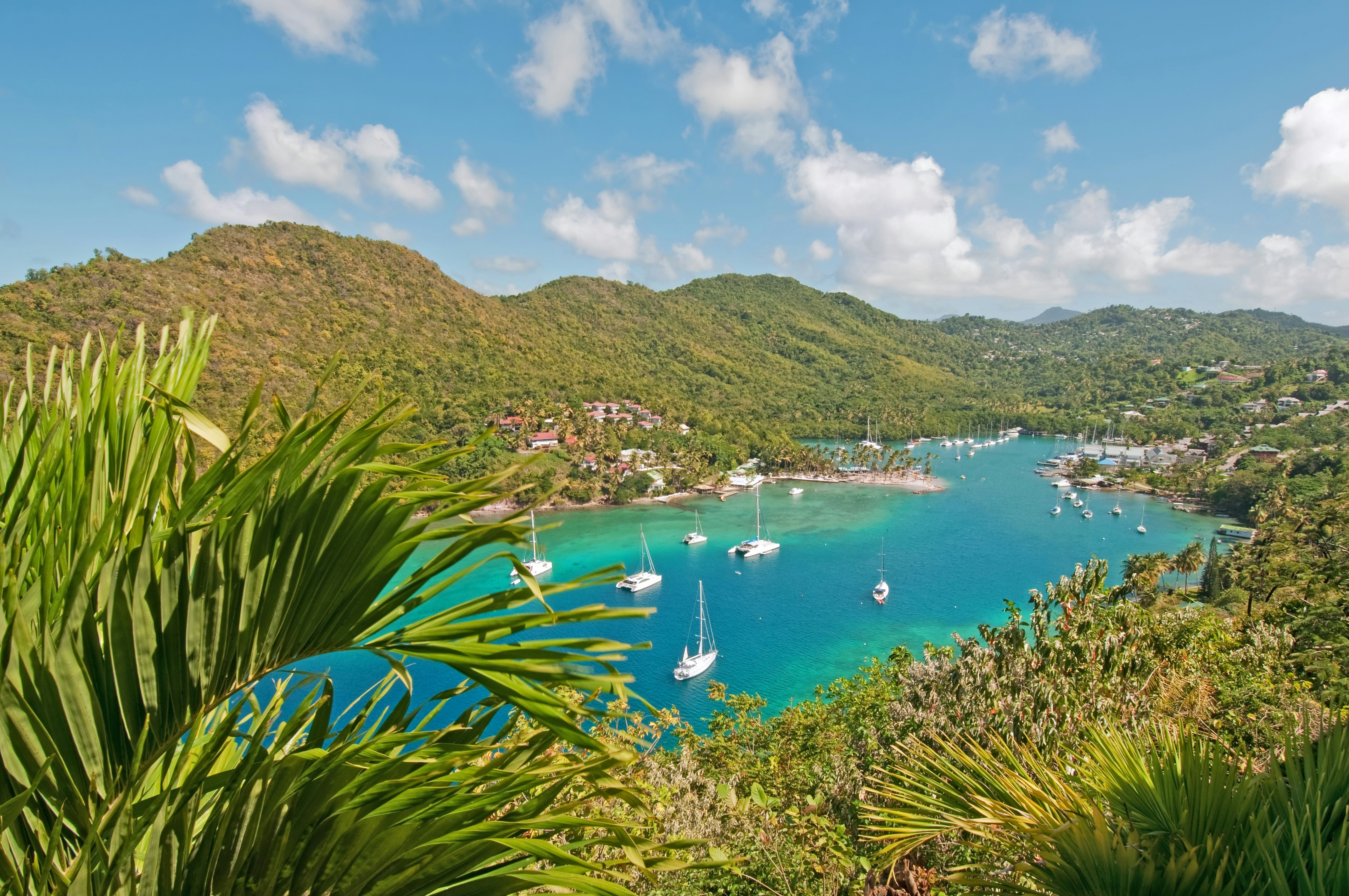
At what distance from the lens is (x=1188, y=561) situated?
78.2ft

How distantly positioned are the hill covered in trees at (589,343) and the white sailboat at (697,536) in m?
16.8

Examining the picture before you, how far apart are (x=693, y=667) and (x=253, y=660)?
19.0 meters

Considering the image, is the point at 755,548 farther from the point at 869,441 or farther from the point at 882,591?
the point at 869,441

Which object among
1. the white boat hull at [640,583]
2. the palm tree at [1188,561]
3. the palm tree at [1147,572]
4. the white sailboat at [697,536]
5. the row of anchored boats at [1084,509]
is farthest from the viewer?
the row of anchored boats at [1084,509]

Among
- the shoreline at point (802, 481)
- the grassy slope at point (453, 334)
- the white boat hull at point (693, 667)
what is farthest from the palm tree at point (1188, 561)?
the grassy slope at point (453, 334)

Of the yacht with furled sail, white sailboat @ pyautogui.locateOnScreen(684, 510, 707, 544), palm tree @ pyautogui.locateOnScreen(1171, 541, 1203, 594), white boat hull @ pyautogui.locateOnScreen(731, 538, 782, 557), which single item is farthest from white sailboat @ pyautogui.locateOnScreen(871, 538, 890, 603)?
the yacht with furled sail

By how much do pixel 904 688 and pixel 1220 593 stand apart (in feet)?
65.1

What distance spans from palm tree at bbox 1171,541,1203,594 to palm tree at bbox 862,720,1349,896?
2806cm

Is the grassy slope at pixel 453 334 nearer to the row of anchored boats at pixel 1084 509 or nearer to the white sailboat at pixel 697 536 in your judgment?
the white sailboat at pixel 697 536

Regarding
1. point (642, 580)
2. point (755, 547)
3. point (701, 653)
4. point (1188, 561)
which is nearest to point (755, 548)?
point (755, 547)

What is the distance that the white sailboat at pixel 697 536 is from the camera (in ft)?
102

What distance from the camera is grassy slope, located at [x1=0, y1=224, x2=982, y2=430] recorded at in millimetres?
34031

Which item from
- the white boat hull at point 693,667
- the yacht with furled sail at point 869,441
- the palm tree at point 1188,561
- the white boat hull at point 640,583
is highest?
the yacht with furled sail at point 869,441

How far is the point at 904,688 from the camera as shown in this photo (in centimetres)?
796
